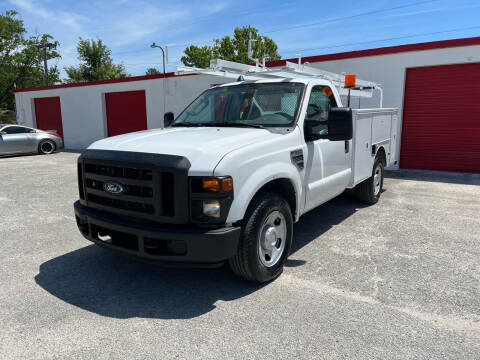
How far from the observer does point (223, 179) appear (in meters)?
2.93

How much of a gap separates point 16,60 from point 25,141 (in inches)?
1299

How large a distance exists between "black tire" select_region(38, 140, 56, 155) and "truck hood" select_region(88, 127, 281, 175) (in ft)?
47.3

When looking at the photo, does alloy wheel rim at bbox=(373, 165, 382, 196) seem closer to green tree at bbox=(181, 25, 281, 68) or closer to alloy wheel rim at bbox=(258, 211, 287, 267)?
alloy wheel rim at bbox=(258, 211, 287, 267)

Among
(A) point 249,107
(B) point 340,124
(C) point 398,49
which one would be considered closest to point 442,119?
(C) point 398,49

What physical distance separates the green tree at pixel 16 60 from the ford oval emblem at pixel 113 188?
45.5 metres

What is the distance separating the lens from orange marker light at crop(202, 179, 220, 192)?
9.56 feet

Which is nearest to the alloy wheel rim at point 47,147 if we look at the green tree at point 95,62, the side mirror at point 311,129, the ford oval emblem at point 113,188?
the ford oval emblem at point 113,188

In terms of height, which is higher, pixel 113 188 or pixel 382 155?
pixel 113 188

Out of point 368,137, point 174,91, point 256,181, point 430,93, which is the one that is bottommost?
point 256,181

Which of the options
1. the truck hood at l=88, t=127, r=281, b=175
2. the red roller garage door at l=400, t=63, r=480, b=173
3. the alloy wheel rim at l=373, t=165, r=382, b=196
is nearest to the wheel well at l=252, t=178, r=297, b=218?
the truck hood at l=88, t=127, r=281, b=175

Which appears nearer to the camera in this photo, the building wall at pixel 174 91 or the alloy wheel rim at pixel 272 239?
the alloy wheel rim at pixel 272 239

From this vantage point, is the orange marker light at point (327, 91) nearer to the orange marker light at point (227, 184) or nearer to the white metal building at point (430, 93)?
the orange marker light at point (227, 184)

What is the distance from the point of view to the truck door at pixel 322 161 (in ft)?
13.8

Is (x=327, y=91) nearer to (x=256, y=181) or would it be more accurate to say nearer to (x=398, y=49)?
(x=256, y=181)
